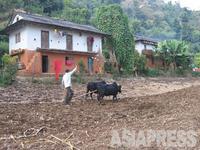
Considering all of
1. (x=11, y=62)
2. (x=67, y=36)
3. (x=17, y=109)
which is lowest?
(x=17, y=109)

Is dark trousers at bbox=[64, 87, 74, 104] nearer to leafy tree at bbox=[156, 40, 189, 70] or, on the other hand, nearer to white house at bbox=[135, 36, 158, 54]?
leafy tree at bbox=[156, 40, 189, 70]

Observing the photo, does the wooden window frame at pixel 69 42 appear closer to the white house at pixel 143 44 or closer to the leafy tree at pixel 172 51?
the leafy tree at pixel 172 51

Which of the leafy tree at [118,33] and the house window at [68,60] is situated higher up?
the leafy tree at [118,33]

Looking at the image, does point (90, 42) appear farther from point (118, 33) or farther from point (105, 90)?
point (105, 90)

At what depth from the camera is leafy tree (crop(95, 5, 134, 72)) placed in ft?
131

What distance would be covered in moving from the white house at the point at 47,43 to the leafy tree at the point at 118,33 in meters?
3.98

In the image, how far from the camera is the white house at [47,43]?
103 ft

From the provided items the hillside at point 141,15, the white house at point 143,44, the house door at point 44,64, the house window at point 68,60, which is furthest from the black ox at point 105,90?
the white house at point 143,44

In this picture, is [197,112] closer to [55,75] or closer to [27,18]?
Result: [55,75]

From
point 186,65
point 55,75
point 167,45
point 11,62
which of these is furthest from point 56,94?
point 186,65

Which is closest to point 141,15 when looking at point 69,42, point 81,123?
point 69,42

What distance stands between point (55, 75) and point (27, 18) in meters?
5.70

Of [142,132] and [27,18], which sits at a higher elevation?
[27,18]

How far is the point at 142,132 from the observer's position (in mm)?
7934
